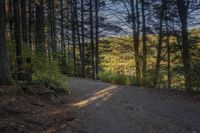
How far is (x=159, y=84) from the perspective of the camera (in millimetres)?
19094

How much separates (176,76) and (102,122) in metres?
9.81

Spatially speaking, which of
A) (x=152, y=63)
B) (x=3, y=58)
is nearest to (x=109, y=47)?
(x=152, y=63)

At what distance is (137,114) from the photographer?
29.6 feet

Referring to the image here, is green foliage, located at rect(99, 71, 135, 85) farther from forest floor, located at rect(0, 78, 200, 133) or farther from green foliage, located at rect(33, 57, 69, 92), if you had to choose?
forest floor, located at rect(0, 78, 200, 133)

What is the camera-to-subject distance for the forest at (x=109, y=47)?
1334 centimetres

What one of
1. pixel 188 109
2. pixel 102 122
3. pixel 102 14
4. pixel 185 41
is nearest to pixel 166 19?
pixel 185 41

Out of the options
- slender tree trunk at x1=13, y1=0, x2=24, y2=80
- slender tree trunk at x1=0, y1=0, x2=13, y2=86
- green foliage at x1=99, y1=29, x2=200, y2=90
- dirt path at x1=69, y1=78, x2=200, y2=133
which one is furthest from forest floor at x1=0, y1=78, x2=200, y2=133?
green foliage at x1=99, y1=29, x2=200, y2=90

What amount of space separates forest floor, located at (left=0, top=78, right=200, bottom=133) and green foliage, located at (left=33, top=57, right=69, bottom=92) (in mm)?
1635

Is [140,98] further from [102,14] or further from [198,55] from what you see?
[102,14]

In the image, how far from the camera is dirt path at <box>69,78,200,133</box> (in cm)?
733

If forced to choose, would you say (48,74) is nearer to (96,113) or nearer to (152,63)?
(96,113)

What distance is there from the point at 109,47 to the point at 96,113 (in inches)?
1004

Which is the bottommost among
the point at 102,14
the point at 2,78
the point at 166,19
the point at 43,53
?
the point at 2,78

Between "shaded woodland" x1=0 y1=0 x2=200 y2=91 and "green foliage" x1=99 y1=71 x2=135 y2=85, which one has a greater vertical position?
"shaded woodland" x1=0 y1=0 x2=200 y2=91
